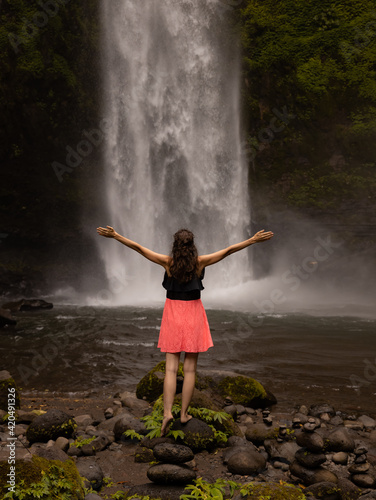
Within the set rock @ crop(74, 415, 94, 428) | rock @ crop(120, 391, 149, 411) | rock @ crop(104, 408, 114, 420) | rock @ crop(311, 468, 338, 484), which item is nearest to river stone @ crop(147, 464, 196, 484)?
rock @ crop(311, 468, 338, 484)

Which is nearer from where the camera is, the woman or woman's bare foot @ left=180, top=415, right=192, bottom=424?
the woman

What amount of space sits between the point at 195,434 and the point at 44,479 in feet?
5.20

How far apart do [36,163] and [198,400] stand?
21.5 meters

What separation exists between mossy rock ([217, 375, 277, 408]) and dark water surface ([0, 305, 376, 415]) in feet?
0.92

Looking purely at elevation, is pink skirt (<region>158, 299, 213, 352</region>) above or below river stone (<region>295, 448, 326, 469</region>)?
above

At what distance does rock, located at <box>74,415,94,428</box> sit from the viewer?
16.5ft

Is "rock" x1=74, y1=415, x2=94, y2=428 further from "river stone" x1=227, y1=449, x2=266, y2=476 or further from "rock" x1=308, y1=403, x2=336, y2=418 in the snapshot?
"rock" x1=308, y1=403, x2=336, y2=418

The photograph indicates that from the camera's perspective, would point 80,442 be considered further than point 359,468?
Yes

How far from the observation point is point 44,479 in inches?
107

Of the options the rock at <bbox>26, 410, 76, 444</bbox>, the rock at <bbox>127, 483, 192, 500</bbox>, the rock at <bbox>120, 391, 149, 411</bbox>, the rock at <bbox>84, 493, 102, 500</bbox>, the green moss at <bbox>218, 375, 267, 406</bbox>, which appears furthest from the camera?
the green moss at <bbox>218, 375, 267, 406</bbox>

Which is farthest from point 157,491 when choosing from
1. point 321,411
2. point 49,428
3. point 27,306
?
point 27,306

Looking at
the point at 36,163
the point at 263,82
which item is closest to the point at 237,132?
the point at 263,82

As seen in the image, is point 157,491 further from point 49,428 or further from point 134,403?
point 134,403

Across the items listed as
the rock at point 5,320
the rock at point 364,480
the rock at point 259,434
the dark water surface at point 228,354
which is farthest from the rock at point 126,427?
the rock at point 5,320
